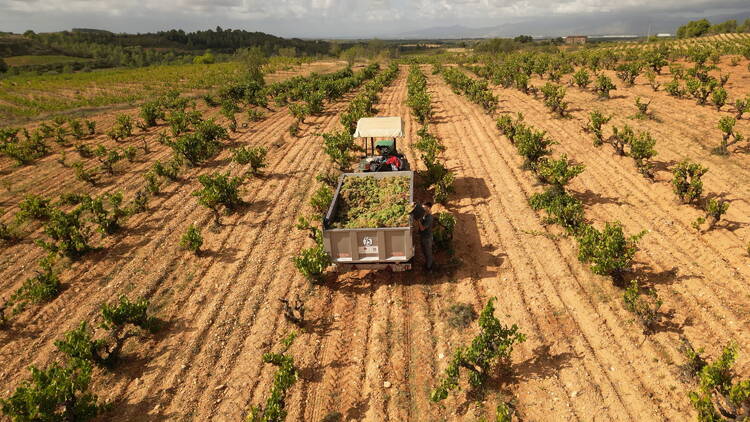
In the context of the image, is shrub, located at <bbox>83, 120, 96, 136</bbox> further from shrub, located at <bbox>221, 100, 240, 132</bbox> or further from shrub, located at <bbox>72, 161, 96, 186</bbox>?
shrub, located at <bbox>72, 161, 96, 186</bbox>

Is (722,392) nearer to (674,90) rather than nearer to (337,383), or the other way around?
(337,383)

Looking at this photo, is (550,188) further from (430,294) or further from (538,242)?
(430,294)

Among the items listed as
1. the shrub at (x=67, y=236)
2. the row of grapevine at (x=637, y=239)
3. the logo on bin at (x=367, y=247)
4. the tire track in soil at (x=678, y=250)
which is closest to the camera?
the row of grapevine at (x=637, y=239)

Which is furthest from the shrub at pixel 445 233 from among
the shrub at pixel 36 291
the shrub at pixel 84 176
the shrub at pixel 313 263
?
the shrub at pixel 84 176

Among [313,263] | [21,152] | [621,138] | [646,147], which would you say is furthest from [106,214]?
[621,138]

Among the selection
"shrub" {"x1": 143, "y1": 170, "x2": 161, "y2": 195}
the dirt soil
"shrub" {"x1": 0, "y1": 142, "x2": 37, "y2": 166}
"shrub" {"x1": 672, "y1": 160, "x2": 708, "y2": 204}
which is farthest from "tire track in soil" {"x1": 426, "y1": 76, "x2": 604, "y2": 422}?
"shrub" {"x1": 0, "y1": 142, "x2": 37, "y2": 166}

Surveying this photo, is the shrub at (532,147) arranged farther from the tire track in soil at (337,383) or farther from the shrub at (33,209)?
the shrub at (33,209)

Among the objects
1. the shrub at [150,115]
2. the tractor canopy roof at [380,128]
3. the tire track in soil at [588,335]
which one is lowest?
the tire track in soil at [588,335]
